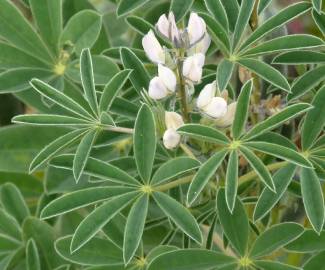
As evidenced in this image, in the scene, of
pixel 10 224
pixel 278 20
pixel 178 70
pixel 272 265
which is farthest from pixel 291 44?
pixel 10 224

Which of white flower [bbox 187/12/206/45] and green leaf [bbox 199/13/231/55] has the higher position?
green leaf [bbox 199/13/231/55]

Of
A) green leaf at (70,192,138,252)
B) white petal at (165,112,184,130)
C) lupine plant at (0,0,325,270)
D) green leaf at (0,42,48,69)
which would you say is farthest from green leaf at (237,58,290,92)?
green leaf at (0,42,48,69)

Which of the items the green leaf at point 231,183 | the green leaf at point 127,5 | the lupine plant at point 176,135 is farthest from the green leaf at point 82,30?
the green leaf at point 231,183

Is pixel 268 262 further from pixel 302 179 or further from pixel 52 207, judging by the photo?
pixel 52 207

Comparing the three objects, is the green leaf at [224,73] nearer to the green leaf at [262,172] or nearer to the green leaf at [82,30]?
the green leaf at [262,172]

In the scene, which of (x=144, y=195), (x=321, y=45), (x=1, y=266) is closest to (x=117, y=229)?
(x=144, y=195)

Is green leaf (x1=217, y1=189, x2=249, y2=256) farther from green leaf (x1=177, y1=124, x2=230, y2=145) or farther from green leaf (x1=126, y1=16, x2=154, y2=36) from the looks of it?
green leaf (x1=126, y1=16, x2=154, y2=36)
